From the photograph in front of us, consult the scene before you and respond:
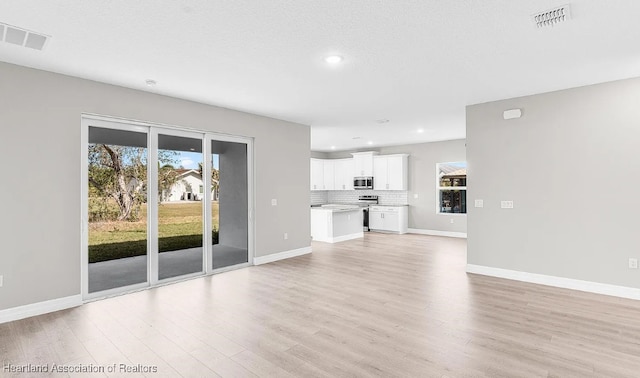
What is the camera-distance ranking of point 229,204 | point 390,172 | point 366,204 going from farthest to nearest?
point 366,204, point 390,172, point 229,204

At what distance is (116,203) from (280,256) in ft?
9.93

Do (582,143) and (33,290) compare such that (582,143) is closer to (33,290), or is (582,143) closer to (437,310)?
(437,310)

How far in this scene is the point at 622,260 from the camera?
13.9ft

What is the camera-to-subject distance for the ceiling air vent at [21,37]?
279 cm

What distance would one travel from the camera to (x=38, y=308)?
3.65 m

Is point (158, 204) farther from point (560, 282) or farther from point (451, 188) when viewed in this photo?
point (451, 188)

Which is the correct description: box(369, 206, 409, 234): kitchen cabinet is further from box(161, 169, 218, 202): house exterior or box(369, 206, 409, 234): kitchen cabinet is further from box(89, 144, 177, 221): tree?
box(89, 144, 177, 221): tree

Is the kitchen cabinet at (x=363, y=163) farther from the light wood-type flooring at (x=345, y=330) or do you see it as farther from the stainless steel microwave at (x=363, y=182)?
the light wood-type flooring at (x=345, y=330)

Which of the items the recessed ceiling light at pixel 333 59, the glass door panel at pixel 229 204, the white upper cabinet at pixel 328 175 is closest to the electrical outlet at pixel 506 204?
the recessed ceiling light at pixel 333 59

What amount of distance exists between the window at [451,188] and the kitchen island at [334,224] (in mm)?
2541

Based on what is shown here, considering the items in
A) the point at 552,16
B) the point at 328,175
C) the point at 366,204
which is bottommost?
the point at 366,204

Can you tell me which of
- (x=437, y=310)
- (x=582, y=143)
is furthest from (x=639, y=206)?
(x=437, y=310)

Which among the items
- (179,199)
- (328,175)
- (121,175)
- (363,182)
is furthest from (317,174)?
(121,175)

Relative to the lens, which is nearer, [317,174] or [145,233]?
[145,233]
